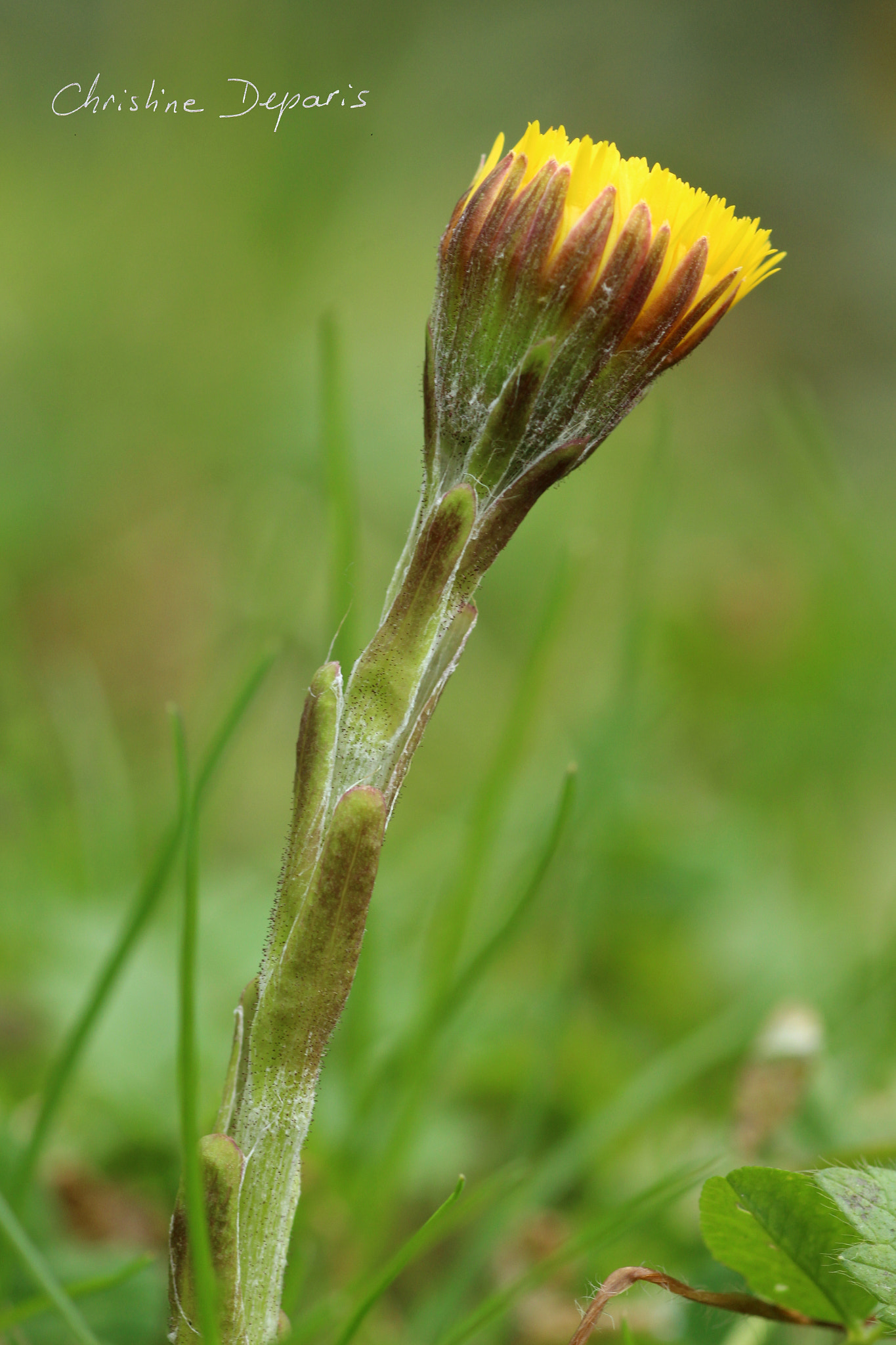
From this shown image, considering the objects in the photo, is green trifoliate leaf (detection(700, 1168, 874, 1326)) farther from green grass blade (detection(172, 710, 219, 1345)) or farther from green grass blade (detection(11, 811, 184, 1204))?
green grass blade (detection(11, 811, 184, 1204))

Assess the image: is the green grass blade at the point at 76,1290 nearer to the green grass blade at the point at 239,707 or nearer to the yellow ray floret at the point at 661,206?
the green grass blade at the point at 239,707

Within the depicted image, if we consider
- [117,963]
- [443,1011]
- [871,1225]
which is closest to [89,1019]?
[117,963]

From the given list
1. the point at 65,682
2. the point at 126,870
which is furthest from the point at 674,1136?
the point at 65,682

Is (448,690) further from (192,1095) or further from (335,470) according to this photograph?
(192,1095)

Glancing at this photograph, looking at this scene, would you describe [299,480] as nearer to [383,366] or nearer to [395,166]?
[383,366]
